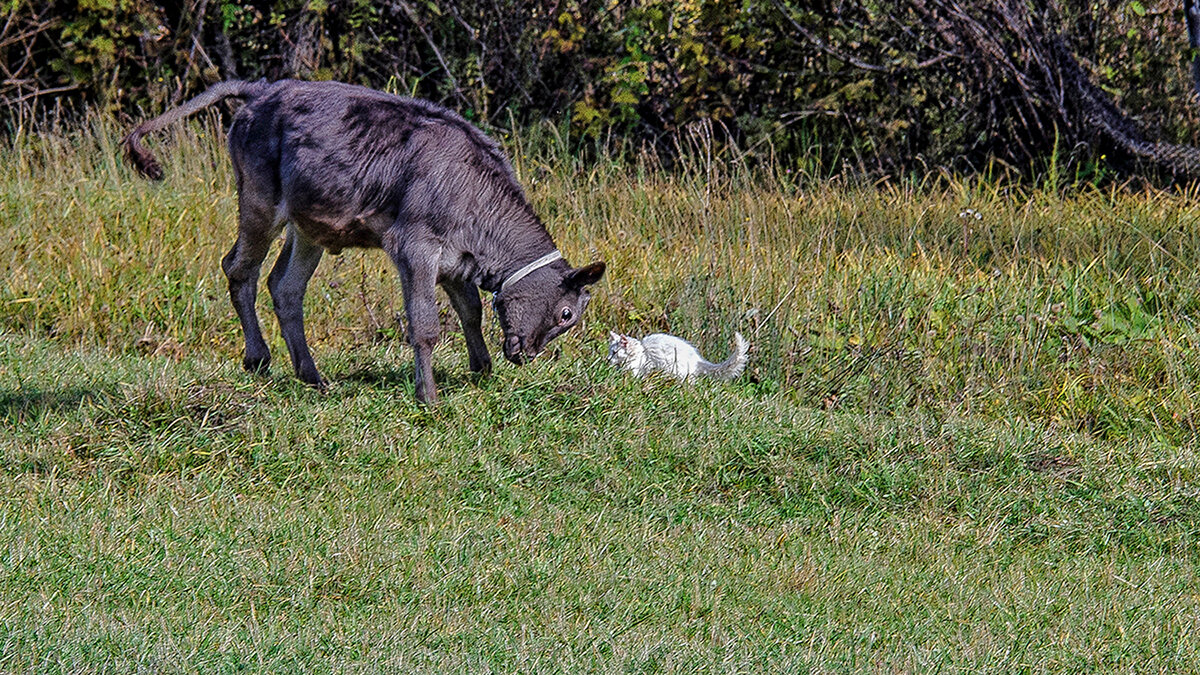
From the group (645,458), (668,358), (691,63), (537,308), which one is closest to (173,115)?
(537,308)

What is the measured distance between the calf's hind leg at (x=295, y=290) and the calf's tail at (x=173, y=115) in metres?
0.69

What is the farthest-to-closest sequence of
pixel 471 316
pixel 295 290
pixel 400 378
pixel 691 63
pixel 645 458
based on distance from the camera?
pixel 691 63 → pixel 295 290 → pixel 400 378 → pixel 471 316 → pixel 645 458

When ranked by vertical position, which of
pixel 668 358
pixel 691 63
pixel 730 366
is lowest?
pixel 730 366

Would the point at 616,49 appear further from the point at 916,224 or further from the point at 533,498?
the point at 533,498

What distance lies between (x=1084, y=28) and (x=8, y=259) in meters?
8.97

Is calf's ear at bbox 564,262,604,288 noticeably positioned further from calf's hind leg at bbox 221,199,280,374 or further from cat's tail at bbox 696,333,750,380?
calf's hind leg at bbox 221,199,280,374

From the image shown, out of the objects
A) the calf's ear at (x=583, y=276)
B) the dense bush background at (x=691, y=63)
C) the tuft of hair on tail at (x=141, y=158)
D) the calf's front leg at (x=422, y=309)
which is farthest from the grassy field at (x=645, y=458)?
the dense bush background at (x=691, y=63)

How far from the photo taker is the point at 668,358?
711cm

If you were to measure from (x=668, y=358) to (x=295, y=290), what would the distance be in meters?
1.91

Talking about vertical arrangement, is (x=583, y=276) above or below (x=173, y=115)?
below

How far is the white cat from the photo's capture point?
278 inches

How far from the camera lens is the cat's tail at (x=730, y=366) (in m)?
7.27

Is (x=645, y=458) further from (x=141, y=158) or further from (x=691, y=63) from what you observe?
(x=691, y=63)

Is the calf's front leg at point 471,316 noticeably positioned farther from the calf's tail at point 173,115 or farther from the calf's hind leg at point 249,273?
the calf's tail at point 173,115
